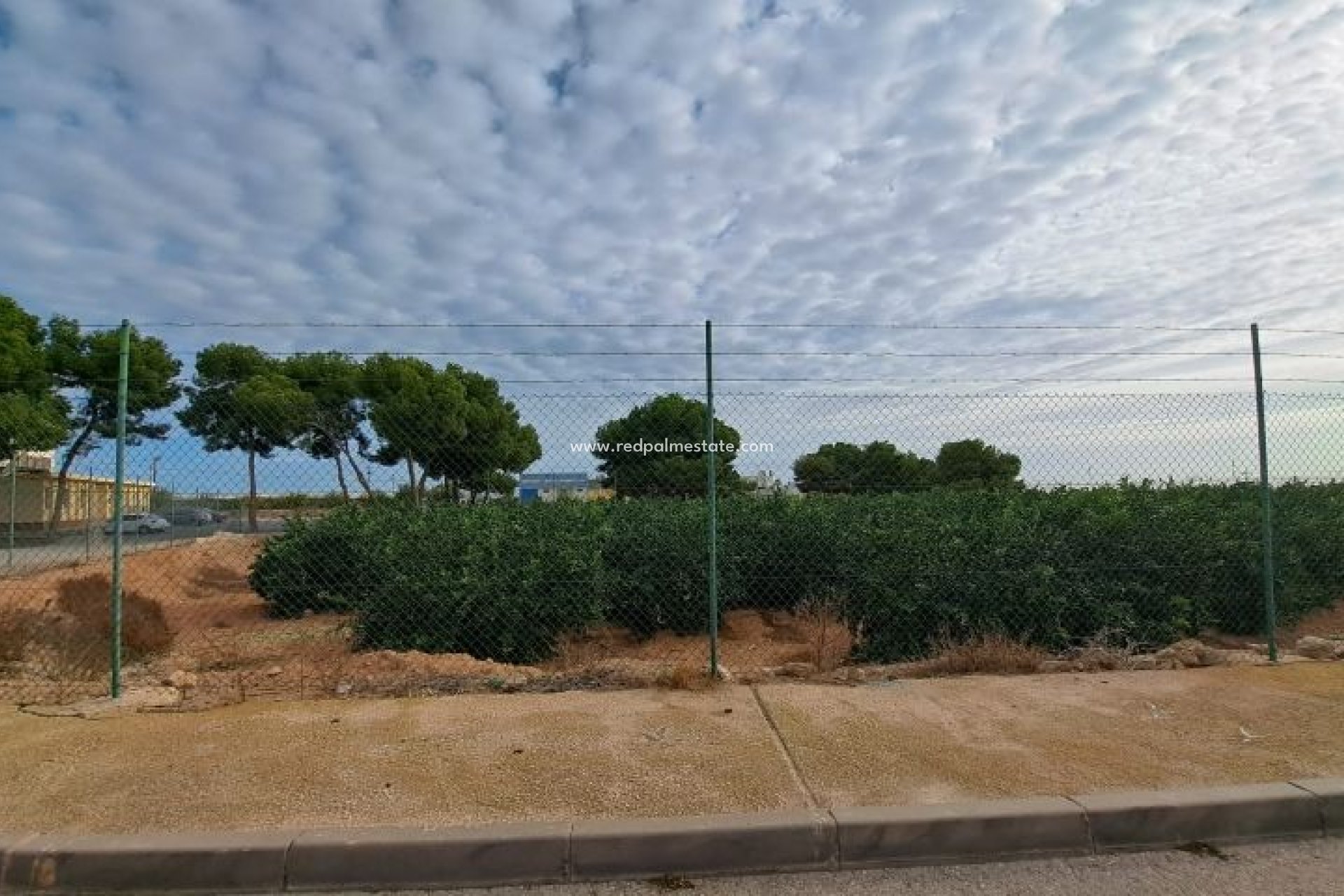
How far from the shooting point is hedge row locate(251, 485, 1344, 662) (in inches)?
291

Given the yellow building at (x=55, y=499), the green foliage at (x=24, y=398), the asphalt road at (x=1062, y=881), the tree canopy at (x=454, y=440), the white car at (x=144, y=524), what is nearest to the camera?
the asphalt road at (x=1062, y=881)

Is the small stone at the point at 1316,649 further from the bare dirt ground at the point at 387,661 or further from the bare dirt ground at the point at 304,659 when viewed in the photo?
the bare dirt ground at the point at 304,659

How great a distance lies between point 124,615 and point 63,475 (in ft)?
11.8

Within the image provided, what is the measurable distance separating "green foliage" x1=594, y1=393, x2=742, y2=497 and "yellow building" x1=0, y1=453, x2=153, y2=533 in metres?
3.99

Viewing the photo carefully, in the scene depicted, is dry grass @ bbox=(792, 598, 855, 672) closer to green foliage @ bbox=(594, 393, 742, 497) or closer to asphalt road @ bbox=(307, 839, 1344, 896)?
green foliage @ bbox=(594, 393, 742, 497)

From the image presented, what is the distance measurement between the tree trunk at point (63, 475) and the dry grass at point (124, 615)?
140cm

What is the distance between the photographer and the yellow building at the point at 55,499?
8008mm

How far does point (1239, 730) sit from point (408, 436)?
6.09 metres

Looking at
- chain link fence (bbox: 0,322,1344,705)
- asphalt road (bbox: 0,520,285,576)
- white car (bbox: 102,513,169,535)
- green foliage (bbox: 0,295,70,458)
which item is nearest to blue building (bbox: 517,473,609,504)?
chain link fence (bbox: 0,322,1344,705)

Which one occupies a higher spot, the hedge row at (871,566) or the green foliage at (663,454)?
the green foliage at (663,454)

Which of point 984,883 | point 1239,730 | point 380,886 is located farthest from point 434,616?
point 1239,730

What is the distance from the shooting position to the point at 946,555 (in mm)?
7477

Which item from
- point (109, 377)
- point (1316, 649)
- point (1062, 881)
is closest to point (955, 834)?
point (1062, 881)

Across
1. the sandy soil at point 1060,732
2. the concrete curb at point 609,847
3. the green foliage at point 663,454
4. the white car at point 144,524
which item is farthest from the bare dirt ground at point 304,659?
the concrete curb at point 609,847
